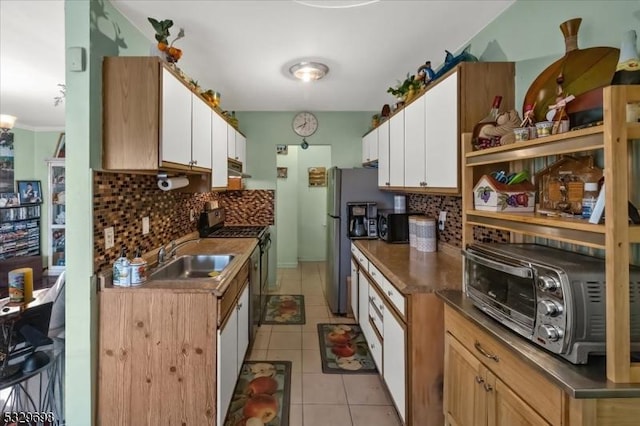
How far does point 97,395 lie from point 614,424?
223 cm

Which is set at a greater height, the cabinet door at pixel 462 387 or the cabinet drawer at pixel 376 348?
the cabinet door at pixel 462 387

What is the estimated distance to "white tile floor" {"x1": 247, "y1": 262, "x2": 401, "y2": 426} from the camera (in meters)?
2.02

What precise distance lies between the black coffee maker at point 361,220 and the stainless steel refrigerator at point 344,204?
0.05 metres

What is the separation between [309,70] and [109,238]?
200 cm

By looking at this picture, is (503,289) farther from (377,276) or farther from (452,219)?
(452,219)

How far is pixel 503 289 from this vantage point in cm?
126

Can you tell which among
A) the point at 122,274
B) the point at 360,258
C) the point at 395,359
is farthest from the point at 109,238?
the point at 360,258

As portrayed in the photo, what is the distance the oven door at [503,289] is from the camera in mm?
1108

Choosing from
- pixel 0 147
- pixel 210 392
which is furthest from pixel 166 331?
pixel 0 147

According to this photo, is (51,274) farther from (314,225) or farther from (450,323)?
(450,323)

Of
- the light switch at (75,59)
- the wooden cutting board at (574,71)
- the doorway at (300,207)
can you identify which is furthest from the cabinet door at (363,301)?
the doorway at (300,207)

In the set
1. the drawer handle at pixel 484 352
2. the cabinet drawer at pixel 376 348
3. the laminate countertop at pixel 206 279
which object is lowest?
the cabinet drawer at pixel 376 348

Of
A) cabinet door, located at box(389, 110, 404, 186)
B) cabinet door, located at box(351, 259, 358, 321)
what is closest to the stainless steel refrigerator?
cabinet door, located at box(351, 259, 358, 321)

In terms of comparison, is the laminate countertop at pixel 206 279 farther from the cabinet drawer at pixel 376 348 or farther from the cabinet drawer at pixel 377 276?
the cabinet drawer at pixel 376 348
